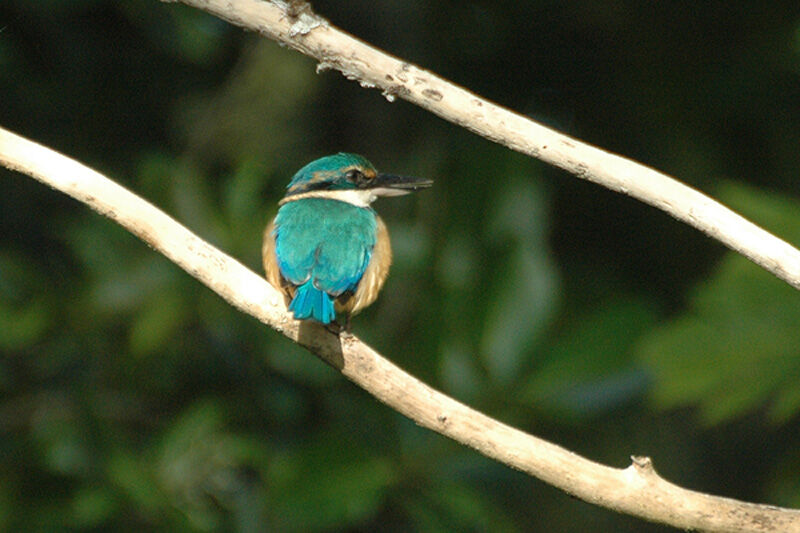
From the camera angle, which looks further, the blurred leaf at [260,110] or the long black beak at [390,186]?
the blurred leaf at [260,110]

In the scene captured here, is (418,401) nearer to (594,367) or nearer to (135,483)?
(135,483)

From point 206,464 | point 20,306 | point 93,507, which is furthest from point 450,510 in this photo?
point 20,306

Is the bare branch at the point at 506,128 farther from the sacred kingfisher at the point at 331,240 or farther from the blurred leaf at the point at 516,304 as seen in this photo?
the blurred leaf at the point at 516,304

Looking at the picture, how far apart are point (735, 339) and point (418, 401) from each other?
5.97 feet

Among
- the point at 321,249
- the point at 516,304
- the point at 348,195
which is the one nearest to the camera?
the point at 321,249

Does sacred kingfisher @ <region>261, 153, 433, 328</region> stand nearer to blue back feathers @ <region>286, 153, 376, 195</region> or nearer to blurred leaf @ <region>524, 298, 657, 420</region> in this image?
blue back feathers @ <region>286, 153, 376, 195</region>

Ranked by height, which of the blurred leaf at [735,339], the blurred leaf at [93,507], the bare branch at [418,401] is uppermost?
the blurred leaf at [735,339]

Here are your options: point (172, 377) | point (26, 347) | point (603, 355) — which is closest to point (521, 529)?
point (603, 355)

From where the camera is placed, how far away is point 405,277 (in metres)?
4.55

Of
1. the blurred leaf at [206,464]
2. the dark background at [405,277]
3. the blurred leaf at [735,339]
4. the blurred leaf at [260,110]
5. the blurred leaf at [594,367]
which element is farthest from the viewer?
the blurred leaf at [260,110]

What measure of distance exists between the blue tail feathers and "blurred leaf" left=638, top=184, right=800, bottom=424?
163 centimetres

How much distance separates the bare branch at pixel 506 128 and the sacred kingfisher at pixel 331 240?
60 centimetres

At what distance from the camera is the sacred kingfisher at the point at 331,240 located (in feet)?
9.04

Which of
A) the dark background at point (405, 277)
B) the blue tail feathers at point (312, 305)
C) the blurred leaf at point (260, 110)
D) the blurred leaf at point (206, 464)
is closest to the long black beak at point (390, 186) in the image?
the blue tail feathers at point (312, 305)
